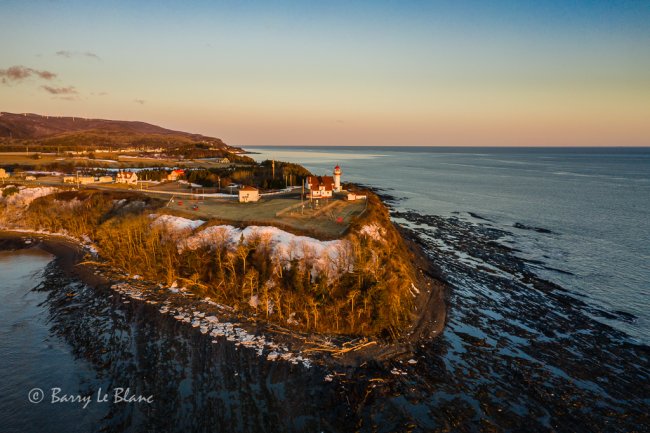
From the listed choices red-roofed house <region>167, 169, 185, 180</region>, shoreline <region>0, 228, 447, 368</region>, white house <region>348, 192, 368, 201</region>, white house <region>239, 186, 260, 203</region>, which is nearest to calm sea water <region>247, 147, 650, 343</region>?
shoreline <region>0, 228, 447, 368</region>

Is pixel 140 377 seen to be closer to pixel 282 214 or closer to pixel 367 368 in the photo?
pixel 367 368

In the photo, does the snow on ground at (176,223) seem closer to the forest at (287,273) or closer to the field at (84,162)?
the forest at (287,273)

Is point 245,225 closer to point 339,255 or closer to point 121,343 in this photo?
point 339,255

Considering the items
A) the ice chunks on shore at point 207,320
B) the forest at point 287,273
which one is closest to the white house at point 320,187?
the forest at point 287,273

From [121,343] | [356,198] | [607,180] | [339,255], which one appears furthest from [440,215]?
[607,180]

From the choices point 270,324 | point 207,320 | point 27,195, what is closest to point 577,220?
point 270,324
